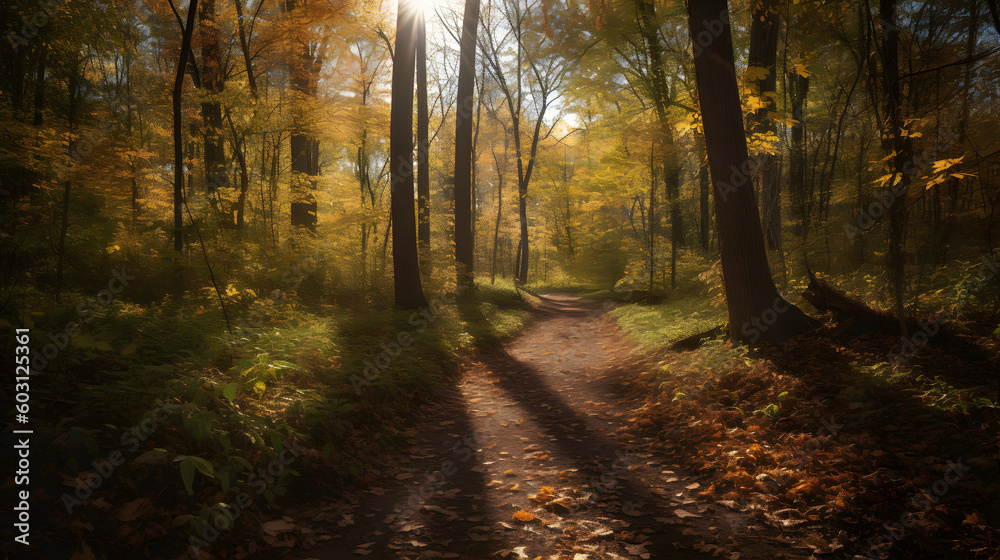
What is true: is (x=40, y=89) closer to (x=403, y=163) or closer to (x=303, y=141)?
(x=403, y=163)

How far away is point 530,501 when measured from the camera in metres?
3.56

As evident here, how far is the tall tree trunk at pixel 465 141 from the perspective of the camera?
518 inches

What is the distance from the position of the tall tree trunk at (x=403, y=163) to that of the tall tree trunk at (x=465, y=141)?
392 cm

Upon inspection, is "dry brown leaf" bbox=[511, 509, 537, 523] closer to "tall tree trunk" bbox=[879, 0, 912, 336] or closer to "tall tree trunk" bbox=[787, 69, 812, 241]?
"tall tree trunk" bbox=[879, 0, 912, 336]

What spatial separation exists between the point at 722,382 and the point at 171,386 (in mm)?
5699

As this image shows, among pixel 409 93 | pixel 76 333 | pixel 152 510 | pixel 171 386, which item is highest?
pixel 409 93

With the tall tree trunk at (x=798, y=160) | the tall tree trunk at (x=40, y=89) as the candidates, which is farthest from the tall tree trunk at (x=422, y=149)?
the tall tree trunk at (x=798, y=160)

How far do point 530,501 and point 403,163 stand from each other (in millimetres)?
7611

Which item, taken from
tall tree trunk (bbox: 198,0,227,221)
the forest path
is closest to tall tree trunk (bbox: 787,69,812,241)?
the forest path

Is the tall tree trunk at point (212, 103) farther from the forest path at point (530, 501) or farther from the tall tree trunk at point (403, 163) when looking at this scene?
the forest path at point (530, 501)

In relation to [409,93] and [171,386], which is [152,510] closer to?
[171,386]

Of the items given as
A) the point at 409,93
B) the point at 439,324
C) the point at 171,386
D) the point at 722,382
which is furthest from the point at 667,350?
the point at 409,93

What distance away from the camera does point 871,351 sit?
4.74 meters

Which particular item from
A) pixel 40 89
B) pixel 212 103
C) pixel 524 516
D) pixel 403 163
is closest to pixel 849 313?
pixel 524 516
